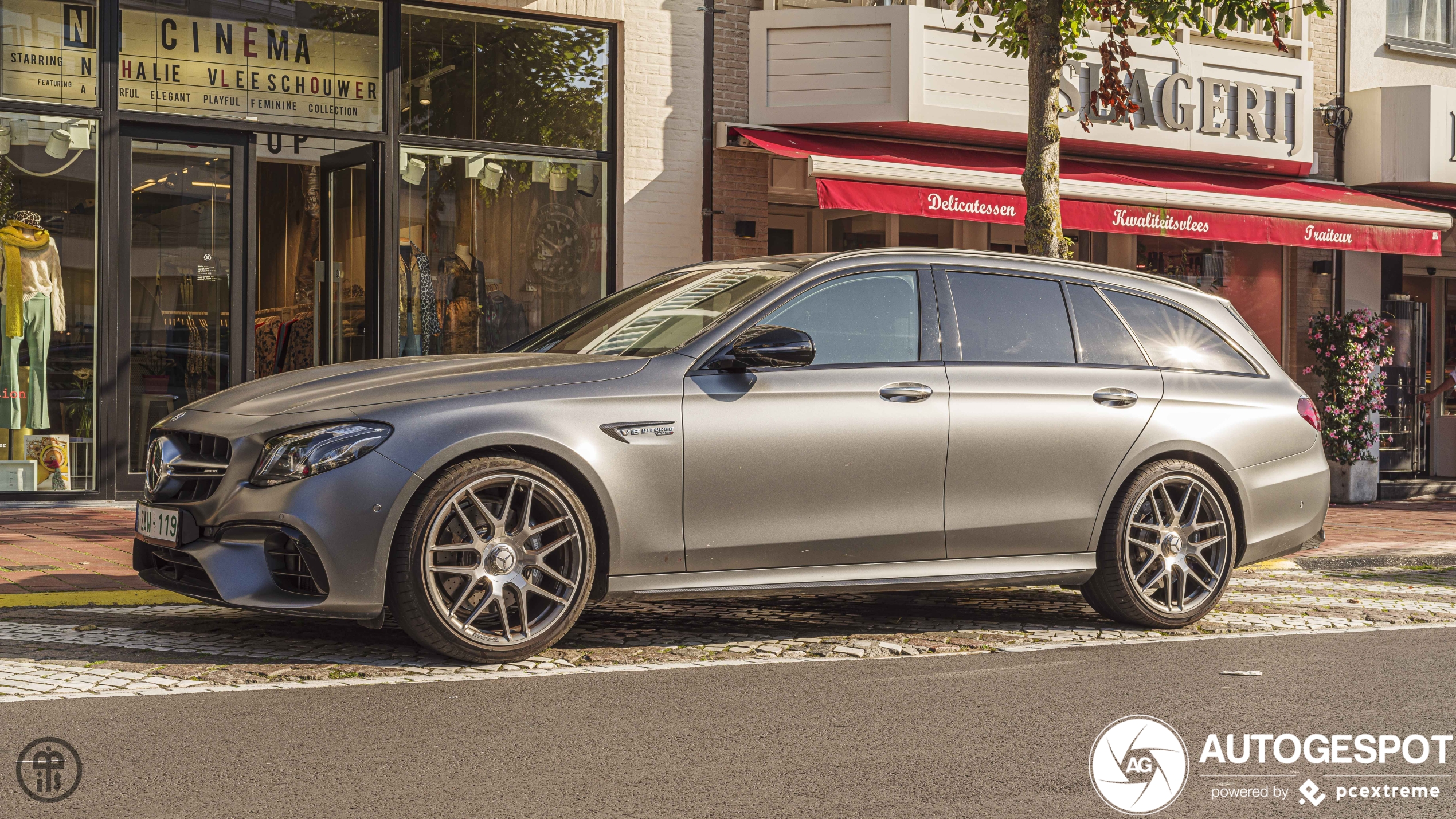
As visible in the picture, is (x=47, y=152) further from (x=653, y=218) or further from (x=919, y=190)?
(x=919, y=190)

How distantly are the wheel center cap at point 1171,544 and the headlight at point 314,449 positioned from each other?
3553 millimetres

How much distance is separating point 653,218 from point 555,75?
1.53 meters

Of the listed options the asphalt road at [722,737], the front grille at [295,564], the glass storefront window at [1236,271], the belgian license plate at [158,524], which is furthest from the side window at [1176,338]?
the glass storefront window at [1236,271]

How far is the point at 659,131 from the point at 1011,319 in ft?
24.0

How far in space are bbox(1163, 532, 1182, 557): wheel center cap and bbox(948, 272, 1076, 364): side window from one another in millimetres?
921

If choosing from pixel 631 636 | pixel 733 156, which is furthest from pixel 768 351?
pixel 733 156

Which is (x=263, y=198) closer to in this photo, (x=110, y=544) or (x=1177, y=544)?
(x=110, y=544)

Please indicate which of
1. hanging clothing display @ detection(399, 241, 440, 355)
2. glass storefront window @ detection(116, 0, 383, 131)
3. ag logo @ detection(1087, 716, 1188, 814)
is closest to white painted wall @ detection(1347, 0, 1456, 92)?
hanging clothing display @ detection(399, 241, 440, 355)

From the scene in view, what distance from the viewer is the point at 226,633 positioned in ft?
19.5

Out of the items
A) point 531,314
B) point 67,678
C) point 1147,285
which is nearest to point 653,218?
point 531,314

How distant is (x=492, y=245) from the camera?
1283cm

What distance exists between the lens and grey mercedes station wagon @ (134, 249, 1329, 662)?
5.17m

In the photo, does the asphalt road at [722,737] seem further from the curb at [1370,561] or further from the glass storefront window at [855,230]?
the glass storefront window at [855,230]

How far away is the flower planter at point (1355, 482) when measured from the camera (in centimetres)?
1578
